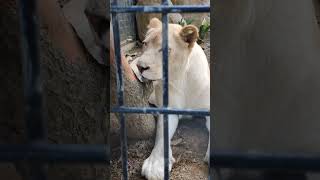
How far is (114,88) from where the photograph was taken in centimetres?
82

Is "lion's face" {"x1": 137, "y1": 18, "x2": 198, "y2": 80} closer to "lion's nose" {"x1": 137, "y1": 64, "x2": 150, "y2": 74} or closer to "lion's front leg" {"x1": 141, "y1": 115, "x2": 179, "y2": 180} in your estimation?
"lion's nose" {"x1": 137, "y1": 64, "x2": 150, "y2": 74}

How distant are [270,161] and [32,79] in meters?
0.22

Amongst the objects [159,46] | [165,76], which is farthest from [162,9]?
[159,46]

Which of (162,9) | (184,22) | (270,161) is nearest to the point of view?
(270,161)

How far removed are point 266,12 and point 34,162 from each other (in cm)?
27

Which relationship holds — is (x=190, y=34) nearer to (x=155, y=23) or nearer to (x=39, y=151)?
(x=155, y=23)

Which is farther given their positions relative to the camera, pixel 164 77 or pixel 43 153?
pixel 164 77

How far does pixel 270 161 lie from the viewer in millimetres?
355

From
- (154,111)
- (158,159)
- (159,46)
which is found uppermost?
(159,46)

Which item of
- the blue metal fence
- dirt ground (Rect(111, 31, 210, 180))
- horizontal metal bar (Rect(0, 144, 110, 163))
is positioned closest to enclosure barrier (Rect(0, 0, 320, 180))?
horizontal metal bar (Rect(0, 144, 110, 163))

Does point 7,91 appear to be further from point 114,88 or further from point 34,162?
point 114,88

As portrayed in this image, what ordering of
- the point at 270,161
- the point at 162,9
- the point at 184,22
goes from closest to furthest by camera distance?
the point at 270,161 < the point at 162,9 < the point at 184,22

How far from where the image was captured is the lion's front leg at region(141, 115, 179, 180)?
92 cm

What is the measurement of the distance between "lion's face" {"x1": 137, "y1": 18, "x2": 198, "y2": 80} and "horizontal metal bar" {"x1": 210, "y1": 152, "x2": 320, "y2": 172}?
57 centimetres
